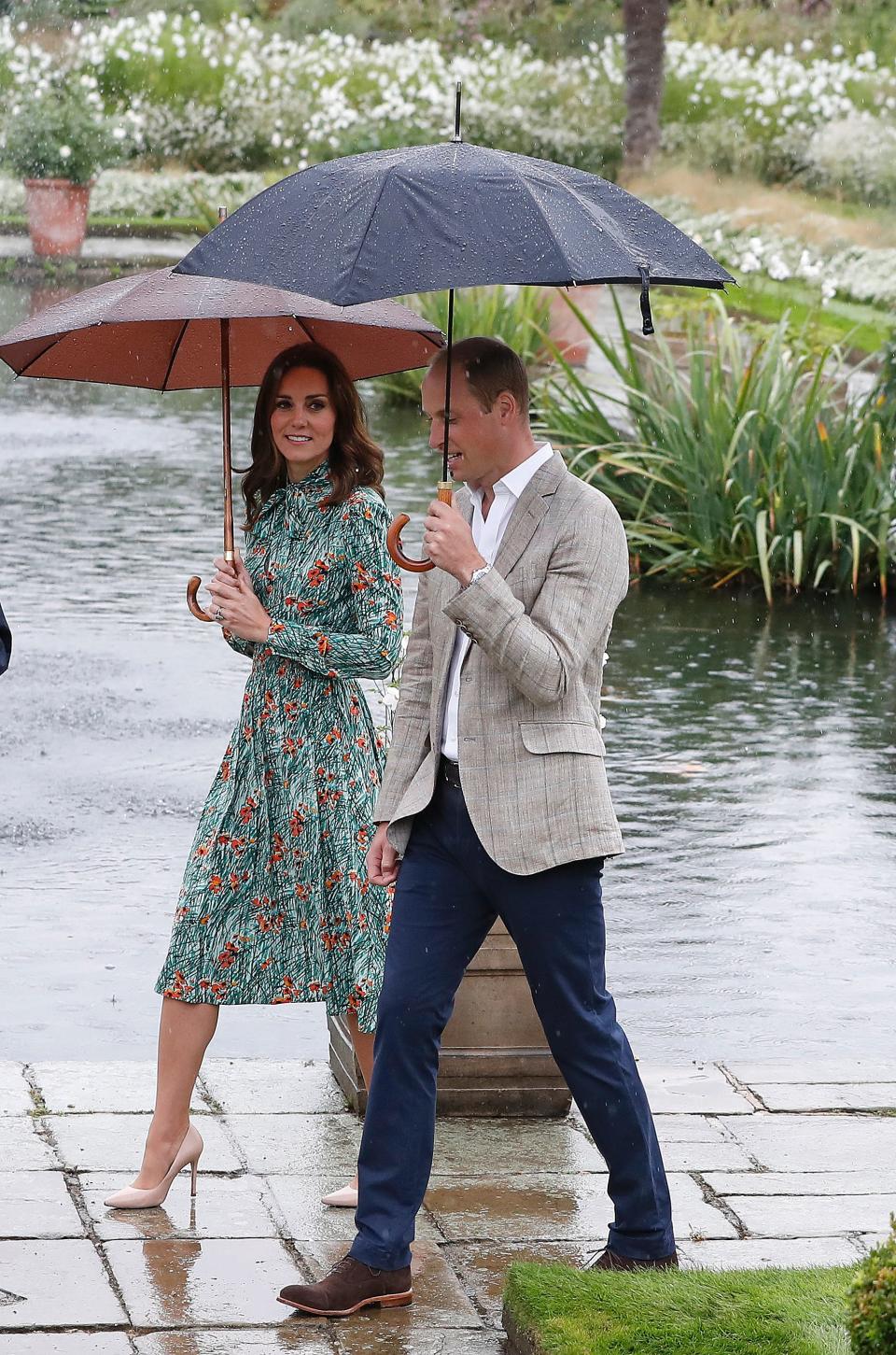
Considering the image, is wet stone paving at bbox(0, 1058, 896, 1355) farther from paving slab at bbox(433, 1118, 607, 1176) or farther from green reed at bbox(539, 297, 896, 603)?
green reed at bbox(539, 297, 896, 603)

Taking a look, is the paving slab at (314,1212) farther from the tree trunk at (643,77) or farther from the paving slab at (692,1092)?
the tree trunk at (643,77)

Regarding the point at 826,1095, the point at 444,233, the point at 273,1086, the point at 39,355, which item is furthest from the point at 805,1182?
the point at 39,355

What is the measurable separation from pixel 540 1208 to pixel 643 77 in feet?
97.8

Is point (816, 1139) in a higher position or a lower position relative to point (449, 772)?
lower

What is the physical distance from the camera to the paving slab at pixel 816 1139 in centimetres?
489

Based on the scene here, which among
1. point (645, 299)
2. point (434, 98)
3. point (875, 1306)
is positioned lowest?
point (875, 1306)

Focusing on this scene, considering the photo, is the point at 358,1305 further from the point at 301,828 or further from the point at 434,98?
the point at 434,98

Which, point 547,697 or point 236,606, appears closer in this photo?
point 547,697

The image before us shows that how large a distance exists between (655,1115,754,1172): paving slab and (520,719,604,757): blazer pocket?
1403mm

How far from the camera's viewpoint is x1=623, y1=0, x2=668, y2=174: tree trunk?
102 feet

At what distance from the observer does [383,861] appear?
4152 mm

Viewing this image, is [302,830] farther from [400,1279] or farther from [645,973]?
[645,973]

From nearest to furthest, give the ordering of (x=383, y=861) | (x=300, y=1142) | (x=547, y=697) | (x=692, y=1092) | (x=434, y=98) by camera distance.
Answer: (x=547, y=697)
(x=383, y=861)
(x=300, y=1142)
(x=692, y=1092)
(x=434, y=98)

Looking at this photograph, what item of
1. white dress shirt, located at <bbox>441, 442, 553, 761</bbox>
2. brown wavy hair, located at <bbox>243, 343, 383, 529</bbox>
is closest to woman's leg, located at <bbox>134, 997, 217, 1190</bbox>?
white dress shirt, located at <bbox>441, 442, 553, 761</bbox>
